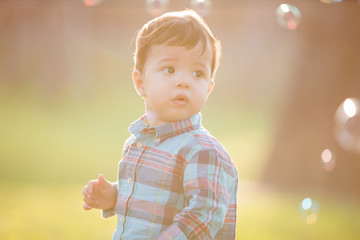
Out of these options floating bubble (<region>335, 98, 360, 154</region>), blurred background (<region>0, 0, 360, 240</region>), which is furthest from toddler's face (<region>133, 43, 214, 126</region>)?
blurred background (<region>0, 0, 360, 240</region>)

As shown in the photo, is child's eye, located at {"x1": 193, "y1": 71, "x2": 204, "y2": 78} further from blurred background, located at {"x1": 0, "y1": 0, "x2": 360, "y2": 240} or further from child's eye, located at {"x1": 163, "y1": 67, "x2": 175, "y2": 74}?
blurred background, located at {"x1": 0, "y1": 0, "x2": 360, "y2": 240}

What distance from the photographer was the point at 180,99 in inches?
54.9

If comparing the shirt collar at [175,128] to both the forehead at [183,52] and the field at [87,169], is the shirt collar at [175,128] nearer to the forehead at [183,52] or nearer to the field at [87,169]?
the forehead at [183,52]

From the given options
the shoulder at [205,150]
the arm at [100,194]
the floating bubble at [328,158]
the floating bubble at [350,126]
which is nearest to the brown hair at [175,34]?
the shoulder at [205,150]

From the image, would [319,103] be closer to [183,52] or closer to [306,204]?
[306,204]

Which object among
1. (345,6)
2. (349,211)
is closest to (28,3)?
(345,6)

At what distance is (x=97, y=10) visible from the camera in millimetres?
6473

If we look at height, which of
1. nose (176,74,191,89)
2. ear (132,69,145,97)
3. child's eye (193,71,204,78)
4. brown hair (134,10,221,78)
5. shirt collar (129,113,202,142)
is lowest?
shirt collar (129,113,202,142)

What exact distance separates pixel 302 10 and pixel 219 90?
1.60 m

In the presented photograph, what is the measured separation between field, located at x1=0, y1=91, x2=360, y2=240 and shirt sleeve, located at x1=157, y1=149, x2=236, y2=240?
2223 mm

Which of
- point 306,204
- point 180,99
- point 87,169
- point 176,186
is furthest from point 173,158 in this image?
point 87,169

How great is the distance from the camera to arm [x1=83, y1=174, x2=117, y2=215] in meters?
1.51

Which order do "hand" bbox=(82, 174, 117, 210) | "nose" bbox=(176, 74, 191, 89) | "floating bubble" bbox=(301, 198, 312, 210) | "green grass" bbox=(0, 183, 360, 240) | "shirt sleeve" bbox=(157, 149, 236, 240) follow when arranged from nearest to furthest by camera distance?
1. "shirt sleeve" bbox=(157, 149, 236, 240)
2. "nose" bbox=(176, 74, 191, 89)
3. "hand" bbox=(82, 174, 117, 210)
4. "green grass" bbox=(0, 183, 360, 240)
5. "floating bubble" bbox=(301, 198, 312, 210)

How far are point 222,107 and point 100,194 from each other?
4935mm
